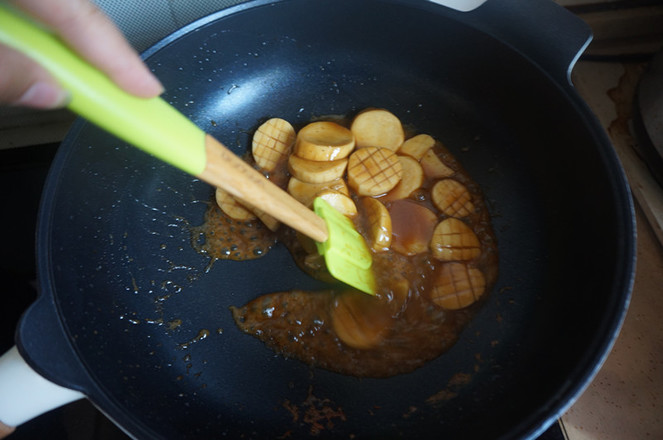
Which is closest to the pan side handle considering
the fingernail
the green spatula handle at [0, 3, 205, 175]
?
the green spatula handle at [0, 3, 205, 175]

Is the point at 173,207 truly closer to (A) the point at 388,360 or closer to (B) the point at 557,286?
(A) the point at 388,360

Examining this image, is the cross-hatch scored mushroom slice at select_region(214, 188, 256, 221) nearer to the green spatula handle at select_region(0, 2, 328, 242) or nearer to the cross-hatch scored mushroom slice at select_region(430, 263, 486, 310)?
the green spatula handle at select_region(0, 2, 328, 242)

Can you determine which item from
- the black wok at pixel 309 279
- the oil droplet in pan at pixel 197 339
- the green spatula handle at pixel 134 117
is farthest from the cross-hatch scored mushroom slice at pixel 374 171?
the oil droplet in pan at pixel 197 339

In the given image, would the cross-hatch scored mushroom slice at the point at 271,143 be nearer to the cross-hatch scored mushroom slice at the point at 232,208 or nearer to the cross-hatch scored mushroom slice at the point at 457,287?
the cross-hatch scored mushroom slice at the point at 232,208

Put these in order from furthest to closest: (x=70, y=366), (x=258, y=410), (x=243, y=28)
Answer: (x=243, y=28), (x=258, y=410), (x=70, y=366)

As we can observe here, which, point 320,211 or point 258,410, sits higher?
point 320,211

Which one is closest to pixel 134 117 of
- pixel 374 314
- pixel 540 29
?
pixel 374 314

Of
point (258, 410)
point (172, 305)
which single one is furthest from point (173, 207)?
point (258, 410)
